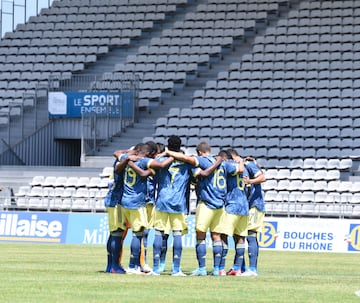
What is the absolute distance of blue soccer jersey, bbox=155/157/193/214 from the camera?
1783cm

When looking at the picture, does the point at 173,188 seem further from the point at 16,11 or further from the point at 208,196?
the point at 16,11

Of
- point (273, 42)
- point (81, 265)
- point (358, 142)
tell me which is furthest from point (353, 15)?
point (81, 265)

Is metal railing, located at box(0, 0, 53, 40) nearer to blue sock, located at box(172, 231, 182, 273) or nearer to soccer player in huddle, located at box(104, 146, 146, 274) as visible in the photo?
soccer player in huddle, located at box(104, 146, 146, 274)

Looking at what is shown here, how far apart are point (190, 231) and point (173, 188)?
14.1 metres

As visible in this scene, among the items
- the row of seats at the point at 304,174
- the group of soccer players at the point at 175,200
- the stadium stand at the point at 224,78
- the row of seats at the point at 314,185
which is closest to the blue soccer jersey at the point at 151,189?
the group of soccer players at the point at 175,200

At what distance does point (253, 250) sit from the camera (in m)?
19.2

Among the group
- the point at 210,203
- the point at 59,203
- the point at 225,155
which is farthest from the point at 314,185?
the point at 210,203

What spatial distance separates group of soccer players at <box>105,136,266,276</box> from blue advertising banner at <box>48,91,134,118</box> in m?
24.5

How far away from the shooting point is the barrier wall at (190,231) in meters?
30.4

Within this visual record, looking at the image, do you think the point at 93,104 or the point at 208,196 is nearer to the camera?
the point at 208,196

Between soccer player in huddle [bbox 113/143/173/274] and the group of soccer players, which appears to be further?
soccer player in huddle [bbox 113/143/173/274]

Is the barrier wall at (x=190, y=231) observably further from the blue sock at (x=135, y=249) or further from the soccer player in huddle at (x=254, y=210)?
the blue sock at (x=135, y=249)

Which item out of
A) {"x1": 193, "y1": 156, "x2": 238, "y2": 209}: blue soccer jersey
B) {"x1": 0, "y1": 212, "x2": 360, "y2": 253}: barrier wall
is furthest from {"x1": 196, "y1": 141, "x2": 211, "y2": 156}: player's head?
{"x1": 0, "y1": 212, "x2": 360, "y2": 253}: barrier wall

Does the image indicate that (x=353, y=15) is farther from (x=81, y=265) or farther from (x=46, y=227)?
(x=81, y=265)
